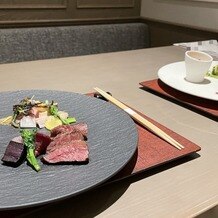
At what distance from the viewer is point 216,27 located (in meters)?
1.75

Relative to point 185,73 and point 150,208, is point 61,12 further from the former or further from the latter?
point 150,208

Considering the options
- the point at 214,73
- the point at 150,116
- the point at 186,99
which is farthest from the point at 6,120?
the point at 214,73

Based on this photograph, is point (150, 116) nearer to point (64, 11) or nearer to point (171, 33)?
point (64, 11)

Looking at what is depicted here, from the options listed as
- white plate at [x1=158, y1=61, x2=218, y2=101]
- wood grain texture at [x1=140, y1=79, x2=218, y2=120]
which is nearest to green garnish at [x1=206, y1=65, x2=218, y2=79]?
white plate at [x1=158, y1=61, x2=218, y2=101]

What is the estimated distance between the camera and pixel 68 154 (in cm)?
49

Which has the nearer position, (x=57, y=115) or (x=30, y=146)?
(x=30, y=146)

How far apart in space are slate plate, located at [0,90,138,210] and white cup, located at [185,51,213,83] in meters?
0.28

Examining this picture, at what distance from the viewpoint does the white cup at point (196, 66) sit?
83 cm

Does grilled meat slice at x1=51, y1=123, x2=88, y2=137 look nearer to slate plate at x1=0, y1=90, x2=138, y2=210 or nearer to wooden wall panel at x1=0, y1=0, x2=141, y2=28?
slate plate at x1=0, y1=90, x2=138, y2=210

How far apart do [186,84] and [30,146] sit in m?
0.50

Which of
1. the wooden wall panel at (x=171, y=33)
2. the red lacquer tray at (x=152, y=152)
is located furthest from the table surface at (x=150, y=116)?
the wooden wall panel at (x=171, y=33)

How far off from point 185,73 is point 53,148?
546 millimetres

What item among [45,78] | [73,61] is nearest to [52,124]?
[45,78]

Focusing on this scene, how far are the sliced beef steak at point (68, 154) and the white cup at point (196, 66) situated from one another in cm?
45
